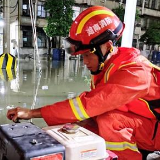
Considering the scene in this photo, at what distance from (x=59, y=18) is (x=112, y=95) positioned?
16.7m

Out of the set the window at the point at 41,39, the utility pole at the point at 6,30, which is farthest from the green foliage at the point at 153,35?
the utility pole at the point at 6,30

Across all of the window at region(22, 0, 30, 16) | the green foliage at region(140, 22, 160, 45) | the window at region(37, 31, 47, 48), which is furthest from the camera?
the window at region(37, 31, 47, 48)

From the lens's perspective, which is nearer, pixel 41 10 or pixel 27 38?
pixel 27 38

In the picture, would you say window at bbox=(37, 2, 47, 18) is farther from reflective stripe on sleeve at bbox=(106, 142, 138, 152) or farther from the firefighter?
reflective stripe on sleeve at bbox=(106, 142, 138, 152)

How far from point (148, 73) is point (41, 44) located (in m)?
21.9

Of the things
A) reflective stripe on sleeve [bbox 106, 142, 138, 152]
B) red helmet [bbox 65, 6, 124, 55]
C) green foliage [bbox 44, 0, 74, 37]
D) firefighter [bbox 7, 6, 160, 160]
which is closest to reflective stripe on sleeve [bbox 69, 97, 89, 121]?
firefighter [bbox 7, 6, 160, 160]

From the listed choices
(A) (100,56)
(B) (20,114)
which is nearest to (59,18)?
(A) (100,56)

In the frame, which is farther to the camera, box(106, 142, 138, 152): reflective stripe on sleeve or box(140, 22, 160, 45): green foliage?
box(140, 22, 160, 45): green foliage

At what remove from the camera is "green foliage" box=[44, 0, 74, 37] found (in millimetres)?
17203

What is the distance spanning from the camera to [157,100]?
1658mm

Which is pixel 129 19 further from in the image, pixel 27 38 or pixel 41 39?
pixel 41 39

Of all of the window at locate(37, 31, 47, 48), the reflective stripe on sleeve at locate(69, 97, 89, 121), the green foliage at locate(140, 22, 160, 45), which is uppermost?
the reflective stripe on sleeve at locate(69, 97, 89, 121)

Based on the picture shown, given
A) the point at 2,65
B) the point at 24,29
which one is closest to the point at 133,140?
the point at 2,65

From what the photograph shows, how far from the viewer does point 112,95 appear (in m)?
1.46
